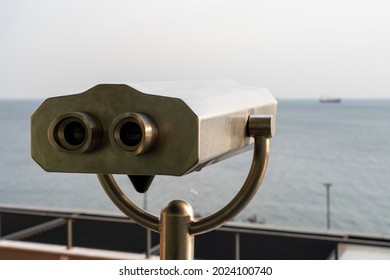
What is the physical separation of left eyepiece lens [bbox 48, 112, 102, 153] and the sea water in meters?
16.6

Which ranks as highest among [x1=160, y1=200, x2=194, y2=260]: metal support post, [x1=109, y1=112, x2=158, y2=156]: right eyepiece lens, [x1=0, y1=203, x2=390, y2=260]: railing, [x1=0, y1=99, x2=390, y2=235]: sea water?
[x1=0, y1=99, x2=390, y2=235]: sea water

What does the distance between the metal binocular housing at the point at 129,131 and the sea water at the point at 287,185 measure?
16.6 meters

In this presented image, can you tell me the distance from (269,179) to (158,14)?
8.72 metres

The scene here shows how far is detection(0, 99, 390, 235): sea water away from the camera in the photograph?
22.2 m

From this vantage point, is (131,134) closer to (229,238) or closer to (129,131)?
(129,131)

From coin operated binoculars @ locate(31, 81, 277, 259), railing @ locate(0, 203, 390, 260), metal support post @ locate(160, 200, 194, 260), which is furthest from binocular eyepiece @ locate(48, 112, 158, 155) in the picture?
railing @ locate(0, 203, 390, 260)

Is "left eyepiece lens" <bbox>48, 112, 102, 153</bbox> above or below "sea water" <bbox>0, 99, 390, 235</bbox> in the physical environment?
below

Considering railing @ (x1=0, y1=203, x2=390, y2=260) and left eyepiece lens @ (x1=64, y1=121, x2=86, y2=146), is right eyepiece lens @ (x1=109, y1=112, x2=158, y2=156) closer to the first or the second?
left eyepiece lens @ (x1=64, y1=121, x2=86, y2=146)

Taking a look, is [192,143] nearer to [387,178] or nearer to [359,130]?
[387,178]

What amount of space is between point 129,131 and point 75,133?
5cm

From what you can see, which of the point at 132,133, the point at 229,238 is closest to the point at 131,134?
the point at 132,133

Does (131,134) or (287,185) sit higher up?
(287,185)

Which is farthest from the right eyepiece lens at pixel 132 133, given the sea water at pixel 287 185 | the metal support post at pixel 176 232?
the sea water at pixel 287 185

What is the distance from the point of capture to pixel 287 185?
26.7 meters
